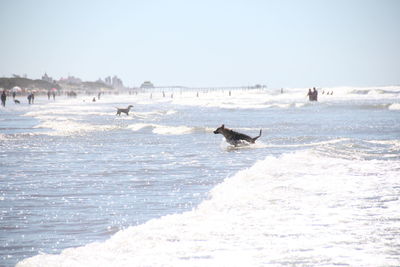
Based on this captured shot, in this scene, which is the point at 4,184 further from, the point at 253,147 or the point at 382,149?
the point at 382,149

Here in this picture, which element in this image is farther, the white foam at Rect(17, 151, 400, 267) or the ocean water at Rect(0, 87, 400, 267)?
the ocean water at Rect(0, 87, 400, 267)

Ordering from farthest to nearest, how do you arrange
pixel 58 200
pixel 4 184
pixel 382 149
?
pixel 382 149 < pixel 4 184 < pixel 58 200

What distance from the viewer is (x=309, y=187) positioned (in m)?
8.38

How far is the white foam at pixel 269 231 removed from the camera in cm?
483

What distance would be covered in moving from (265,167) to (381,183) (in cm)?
271

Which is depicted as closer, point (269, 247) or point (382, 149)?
point (269, 247)

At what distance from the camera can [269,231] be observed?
228 inches

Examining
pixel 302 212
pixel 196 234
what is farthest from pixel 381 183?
pixel 196 234

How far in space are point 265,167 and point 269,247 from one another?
566cm

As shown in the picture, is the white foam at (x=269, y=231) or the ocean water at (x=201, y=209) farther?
the ocean water at (x=201, y=209)

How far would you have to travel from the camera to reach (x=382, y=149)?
1447 cm

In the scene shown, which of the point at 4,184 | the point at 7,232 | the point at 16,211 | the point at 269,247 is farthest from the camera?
the point at 4,184

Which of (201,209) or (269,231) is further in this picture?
(201,209)

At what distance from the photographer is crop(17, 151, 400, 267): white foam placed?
483cm
